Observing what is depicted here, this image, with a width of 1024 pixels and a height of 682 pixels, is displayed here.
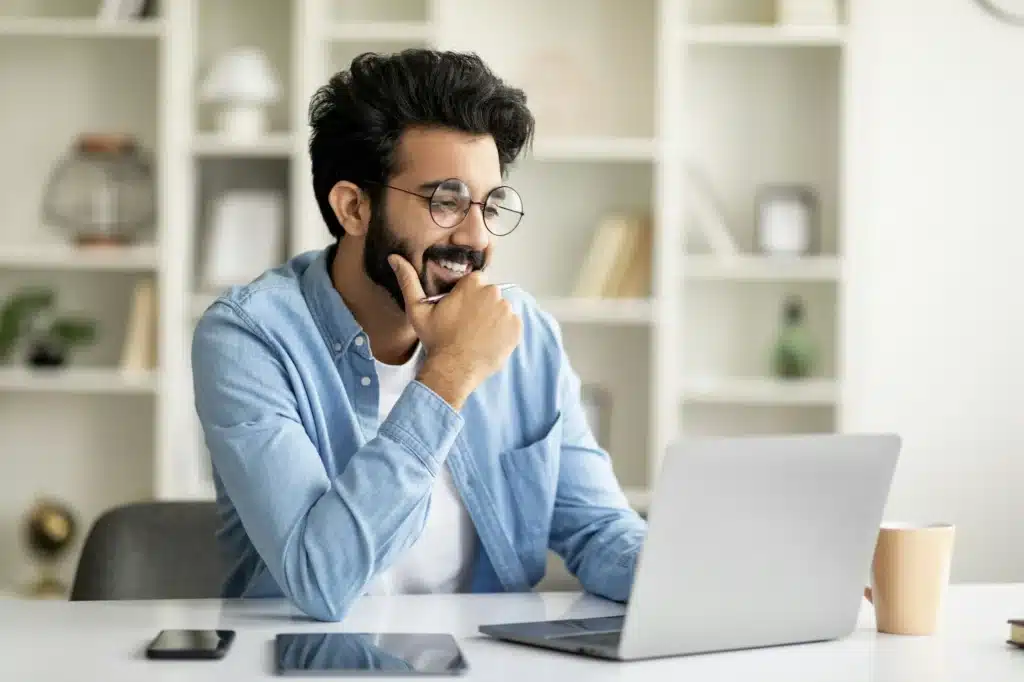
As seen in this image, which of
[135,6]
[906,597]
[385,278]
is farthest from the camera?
[135,6]

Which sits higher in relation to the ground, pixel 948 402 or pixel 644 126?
pixel 644 126

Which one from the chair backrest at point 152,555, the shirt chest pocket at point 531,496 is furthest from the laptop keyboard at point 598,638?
the chair backrest at point 152,555

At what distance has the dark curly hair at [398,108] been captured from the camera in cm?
184

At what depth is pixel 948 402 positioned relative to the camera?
3.64 meters

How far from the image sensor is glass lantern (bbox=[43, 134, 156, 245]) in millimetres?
3529

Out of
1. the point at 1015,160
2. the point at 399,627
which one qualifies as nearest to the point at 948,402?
the point at 1015,160

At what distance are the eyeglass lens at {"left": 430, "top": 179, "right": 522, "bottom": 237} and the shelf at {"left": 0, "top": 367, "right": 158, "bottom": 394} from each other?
72.2 inches

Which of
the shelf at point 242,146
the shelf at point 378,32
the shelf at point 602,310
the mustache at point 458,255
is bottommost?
the shelf at point 602,310

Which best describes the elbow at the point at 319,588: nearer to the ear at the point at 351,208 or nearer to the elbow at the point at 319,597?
the elbow at the point at 319,597

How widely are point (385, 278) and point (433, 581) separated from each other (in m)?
0.41

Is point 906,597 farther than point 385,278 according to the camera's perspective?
No

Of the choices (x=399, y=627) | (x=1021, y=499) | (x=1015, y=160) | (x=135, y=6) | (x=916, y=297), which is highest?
(x=135, y=6)

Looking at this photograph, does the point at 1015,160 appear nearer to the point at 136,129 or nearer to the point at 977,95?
the point at 977,95

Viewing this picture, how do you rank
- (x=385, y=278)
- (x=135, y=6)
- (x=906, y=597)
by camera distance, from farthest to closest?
(x=135, y=6)
(x=385, y=278)
(x=906, y=597)
